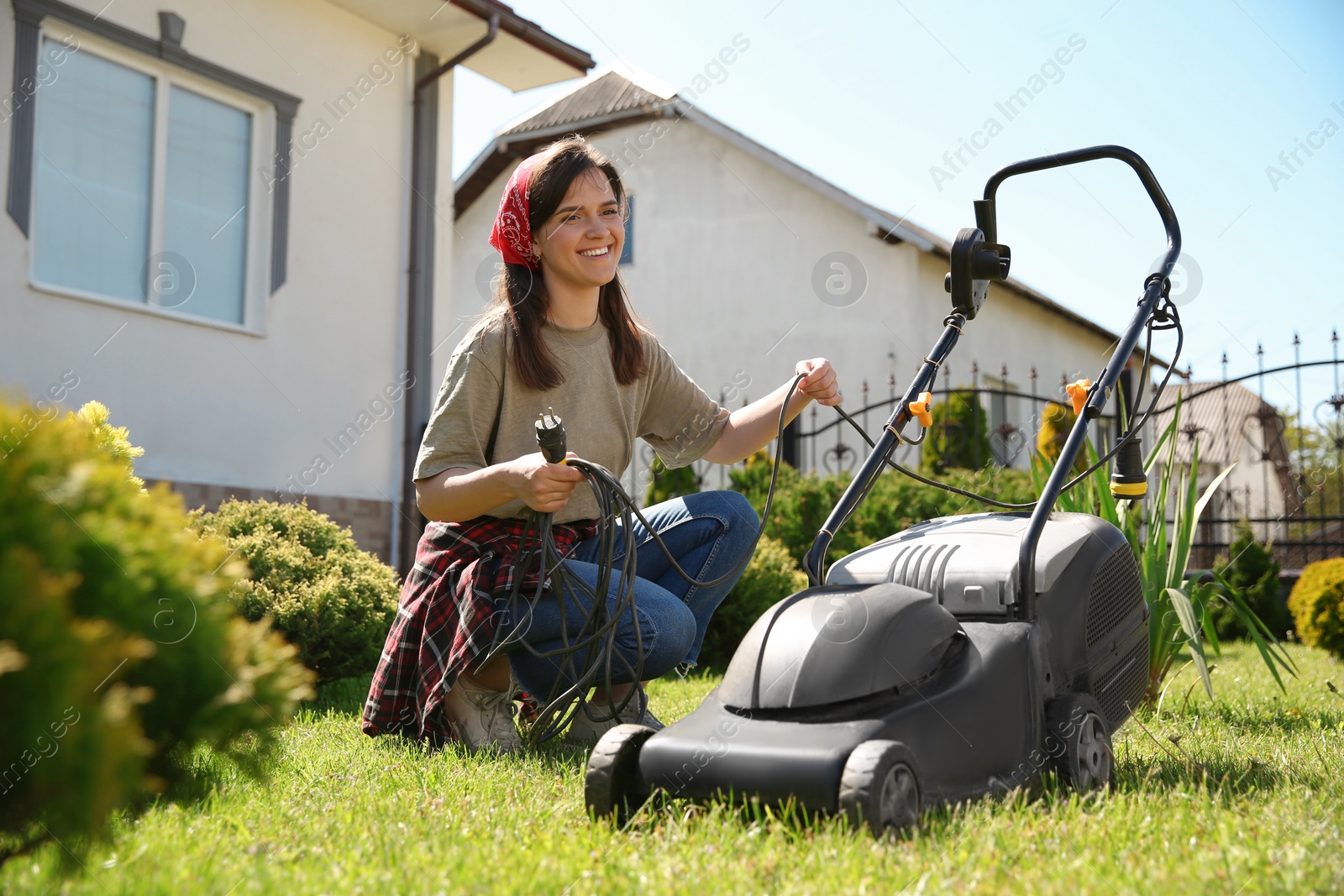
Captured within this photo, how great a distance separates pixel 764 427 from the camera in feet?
10.1

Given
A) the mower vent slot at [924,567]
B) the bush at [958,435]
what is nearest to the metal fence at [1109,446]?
the bush at [958,435]

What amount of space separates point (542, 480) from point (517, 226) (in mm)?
875

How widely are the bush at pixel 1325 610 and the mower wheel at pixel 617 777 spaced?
20.3 ft

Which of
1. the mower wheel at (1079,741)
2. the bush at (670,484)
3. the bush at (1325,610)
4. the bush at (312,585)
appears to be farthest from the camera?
the bush at (670,484)

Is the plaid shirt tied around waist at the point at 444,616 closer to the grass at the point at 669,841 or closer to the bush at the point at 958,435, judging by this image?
the grass at the point at 669,841

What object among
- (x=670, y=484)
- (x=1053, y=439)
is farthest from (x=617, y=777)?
(x=670, y=484)

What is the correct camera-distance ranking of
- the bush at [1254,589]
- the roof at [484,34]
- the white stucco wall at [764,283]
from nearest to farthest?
the roof at [484,34]
the bush at [1254,589]
the white stucco wall at [764,283]

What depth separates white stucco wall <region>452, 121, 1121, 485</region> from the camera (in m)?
13.0

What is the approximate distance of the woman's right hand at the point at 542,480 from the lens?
2.47m

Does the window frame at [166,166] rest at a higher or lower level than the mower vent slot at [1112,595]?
higher

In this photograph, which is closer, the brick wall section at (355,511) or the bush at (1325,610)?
the brick wall section at (355,511)

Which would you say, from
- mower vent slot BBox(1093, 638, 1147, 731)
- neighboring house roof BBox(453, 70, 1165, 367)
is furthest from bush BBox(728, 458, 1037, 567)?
neighboring house roof BBox(453, 70, 1165, 367)

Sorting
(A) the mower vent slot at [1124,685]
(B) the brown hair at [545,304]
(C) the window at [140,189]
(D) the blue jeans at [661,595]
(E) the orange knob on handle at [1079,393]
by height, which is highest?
(C) the window at [140,189]

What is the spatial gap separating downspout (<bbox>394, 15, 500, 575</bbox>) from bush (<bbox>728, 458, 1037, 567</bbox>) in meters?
2.21
